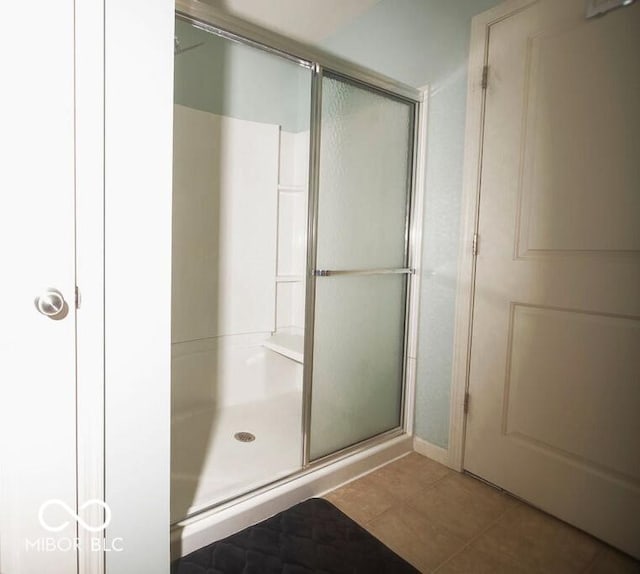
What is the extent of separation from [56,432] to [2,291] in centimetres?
34

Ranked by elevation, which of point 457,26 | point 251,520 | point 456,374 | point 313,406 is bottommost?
point 251,520

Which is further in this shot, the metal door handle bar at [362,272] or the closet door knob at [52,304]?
the metal door handle bar at [362,272]

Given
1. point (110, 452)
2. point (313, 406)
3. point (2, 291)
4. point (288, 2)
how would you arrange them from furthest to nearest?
point (288, 2) < point (313, 406) < point (110, 452) < point (2, 291)

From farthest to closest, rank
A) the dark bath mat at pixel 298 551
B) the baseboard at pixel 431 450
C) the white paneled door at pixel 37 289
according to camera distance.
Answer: the baseboard at pixel 431 450 < the dark bath mat at pixel 298 551 < the white paneled door at pixel 37 289

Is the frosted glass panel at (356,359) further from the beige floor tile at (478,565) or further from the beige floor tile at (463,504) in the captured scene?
the beige floor tile at (478,565)

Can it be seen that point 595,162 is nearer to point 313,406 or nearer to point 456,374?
point 456,374

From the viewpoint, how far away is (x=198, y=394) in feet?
7.23

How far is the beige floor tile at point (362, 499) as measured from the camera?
1.50 metres

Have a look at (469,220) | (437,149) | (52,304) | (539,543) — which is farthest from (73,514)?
(437,149)

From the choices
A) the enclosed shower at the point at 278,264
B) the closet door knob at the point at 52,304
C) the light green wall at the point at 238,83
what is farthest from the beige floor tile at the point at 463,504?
the light green wall at the point at 238,83

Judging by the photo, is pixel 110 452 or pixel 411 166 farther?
pixel 411 166

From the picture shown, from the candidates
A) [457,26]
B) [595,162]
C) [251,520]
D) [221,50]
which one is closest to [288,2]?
[221,50]

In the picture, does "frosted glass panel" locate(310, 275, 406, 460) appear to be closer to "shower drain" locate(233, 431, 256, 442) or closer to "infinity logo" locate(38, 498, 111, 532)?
"shower drain" locate(233, 431, 256, 442)

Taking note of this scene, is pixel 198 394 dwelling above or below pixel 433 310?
below
